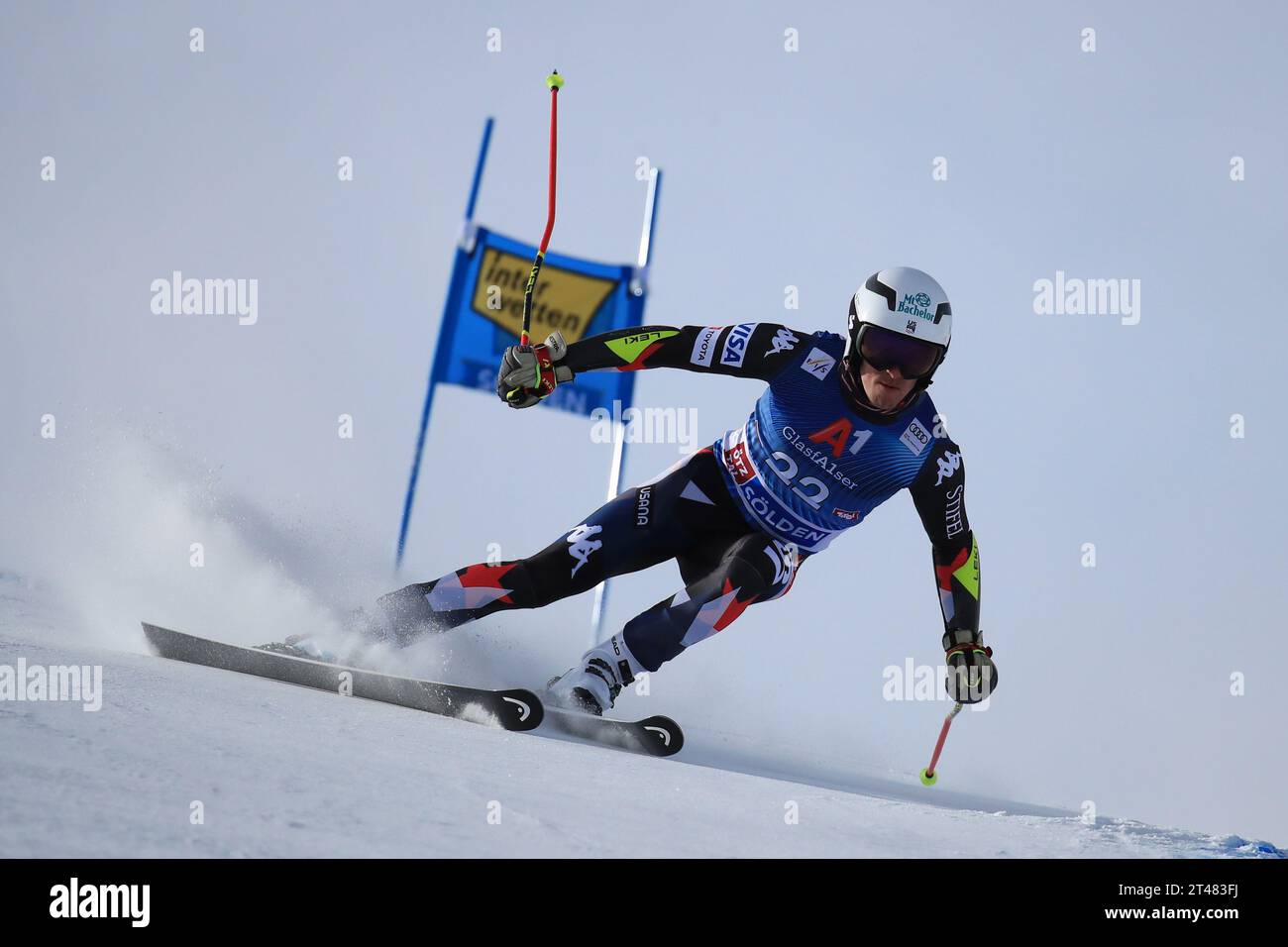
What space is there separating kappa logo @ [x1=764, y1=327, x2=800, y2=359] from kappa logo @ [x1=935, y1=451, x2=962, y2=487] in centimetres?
82

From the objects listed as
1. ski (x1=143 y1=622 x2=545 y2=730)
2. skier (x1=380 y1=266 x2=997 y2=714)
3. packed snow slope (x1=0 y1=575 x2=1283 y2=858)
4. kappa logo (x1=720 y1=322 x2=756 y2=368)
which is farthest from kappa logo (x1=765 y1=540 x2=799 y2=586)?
ski (x1=143 y1=622 x2=545 y2=730)

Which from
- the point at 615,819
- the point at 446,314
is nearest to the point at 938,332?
the point at 615,819

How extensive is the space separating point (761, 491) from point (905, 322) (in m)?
0.96

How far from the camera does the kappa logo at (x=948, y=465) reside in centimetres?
447

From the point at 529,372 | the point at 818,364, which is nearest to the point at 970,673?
the point at 818,364

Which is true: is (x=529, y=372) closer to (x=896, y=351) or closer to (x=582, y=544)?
(x=582, y=544)

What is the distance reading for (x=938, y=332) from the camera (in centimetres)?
427

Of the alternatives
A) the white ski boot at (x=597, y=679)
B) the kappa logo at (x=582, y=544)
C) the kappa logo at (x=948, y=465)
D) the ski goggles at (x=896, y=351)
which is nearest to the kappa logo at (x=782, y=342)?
the ski goggles at (x=896, y=351)

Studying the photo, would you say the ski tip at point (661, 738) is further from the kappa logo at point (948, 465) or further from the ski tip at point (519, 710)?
the kappa logo at point (948, 465)

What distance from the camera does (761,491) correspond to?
4.60 m

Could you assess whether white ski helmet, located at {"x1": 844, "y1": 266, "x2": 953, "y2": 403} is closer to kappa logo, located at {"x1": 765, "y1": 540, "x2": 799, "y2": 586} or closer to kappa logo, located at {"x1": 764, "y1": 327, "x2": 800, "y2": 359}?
kappa logo, located at {"x1": 764, "y1": 327, "x2": 800, "y2": 359}

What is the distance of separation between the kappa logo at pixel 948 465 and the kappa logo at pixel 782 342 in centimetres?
82
